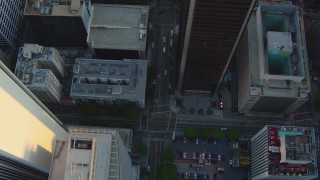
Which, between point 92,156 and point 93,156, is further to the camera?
point 93,156

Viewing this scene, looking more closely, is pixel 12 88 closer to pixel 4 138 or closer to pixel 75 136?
pixel 4 138

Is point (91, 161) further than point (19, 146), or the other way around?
point (19, 146)

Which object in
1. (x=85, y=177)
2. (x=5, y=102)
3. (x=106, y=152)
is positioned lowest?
(x=85, y=177)

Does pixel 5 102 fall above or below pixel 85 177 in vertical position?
above

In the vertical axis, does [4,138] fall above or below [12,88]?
below

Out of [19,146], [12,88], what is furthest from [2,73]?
[19,146]

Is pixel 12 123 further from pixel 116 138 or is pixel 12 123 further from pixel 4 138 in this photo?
pixel 116 138

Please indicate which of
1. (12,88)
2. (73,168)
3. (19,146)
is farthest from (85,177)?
(12,88)

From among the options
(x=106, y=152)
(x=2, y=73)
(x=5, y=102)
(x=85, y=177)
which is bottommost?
(x=85, y=177)

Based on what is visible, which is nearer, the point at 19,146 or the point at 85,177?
the point at 85,177
